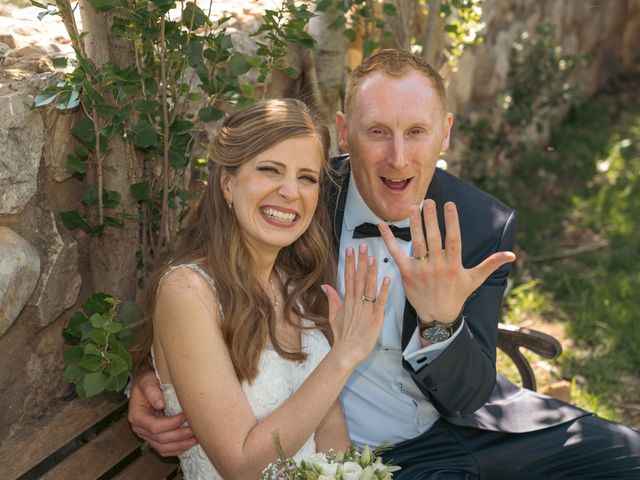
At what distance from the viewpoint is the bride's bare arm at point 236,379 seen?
86.8 inches

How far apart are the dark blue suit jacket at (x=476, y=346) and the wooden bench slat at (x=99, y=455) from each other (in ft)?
2.89

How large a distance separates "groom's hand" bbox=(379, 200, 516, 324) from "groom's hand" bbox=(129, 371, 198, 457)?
0.76 metres

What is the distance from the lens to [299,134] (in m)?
2.46

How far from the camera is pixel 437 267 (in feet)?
7.47

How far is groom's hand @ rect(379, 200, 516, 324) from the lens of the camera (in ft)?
7.36

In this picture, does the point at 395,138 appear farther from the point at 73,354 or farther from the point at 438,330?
the point at 73,354

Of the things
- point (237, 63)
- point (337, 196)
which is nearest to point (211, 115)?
point (237, 63)

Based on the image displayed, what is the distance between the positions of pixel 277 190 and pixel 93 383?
2.41 feet

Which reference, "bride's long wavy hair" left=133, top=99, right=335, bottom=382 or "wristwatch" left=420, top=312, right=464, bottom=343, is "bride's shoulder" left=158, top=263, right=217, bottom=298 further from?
"wristwatch" left=420, top=312, right=464, bottom=343

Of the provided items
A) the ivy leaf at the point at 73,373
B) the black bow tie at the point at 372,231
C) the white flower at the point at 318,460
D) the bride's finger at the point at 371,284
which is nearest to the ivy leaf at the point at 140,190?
the ivy leaf at the point at 73,373

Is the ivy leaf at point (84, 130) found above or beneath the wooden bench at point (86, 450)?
above

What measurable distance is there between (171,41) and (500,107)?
13.5 ft

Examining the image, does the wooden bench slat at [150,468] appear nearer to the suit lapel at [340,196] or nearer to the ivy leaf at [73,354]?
the ivy leaf at [73,354]

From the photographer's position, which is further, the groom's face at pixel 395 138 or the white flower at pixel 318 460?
the groom's face at pixel 395 138
